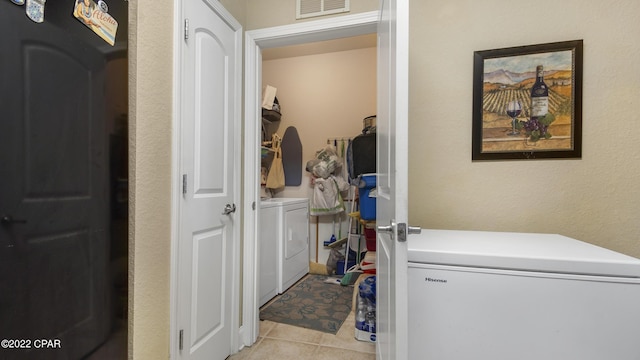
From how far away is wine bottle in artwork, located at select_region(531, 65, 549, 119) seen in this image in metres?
1.44

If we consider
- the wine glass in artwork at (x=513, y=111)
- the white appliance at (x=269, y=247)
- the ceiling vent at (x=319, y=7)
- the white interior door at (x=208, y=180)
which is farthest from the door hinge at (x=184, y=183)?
the wine glass in artwork at (x=513, y=111)

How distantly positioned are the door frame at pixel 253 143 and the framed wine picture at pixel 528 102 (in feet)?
2.76

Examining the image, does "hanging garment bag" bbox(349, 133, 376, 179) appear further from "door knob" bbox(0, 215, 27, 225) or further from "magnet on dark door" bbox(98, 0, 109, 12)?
"door knob" bbox(0, 215, 27, 225)

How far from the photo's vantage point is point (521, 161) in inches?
58.6

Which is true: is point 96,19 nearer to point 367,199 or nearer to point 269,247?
point 367,199

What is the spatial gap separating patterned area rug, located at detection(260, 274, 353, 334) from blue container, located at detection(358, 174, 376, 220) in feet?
2.98

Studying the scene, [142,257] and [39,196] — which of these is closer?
[39,196]

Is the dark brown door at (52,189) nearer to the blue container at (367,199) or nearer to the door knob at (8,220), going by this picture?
the door knob at (8,220)

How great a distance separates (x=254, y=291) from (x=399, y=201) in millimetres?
1514

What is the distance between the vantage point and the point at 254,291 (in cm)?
201

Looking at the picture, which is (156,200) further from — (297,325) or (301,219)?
(301,219)

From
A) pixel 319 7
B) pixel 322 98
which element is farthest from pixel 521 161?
pixel 322 98

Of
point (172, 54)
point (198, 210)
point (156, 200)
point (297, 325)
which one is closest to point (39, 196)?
point (156, 200)

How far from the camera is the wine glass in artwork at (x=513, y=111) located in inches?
58.1
